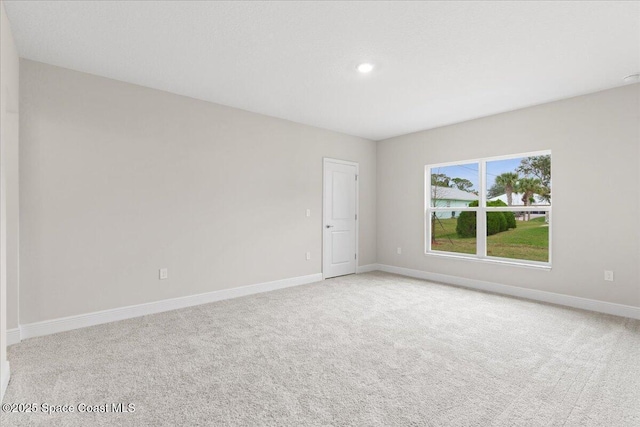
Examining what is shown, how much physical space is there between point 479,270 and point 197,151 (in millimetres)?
4379

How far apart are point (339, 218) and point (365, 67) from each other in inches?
119

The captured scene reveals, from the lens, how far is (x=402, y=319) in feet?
11.2

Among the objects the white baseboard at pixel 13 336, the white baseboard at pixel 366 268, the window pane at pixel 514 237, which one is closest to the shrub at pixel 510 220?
the window pane at pixel 514 237

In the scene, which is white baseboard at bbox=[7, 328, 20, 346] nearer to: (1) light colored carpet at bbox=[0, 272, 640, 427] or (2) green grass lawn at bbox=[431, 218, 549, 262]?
(1) light colored carpet at bbox=[0, 272, 640, 427]

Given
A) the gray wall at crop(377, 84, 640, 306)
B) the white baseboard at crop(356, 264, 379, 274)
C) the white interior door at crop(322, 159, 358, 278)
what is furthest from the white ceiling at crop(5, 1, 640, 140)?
the white baseboard at crop(356, 264, 379, 274)

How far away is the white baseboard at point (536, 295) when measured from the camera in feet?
11.6

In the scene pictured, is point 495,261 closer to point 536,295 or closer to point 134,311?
point 536,295

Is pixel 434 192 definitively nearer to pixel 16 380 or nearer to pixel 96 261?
pixel 96 261

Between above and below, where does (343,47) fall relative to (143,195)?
above

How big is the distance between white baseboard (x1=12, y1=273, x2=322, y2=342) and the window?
293 cm

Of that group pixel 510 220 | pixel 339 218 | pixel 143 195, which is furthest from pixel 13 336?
pixel 510 220

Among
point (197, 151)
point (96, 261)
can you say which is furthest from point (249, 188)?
point (96, 261)

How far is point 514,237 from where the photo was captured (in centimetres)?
585

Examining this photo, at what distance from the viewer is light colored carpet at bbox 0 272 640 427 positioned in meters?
1.82
